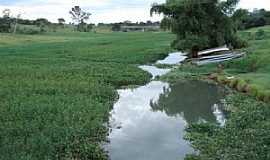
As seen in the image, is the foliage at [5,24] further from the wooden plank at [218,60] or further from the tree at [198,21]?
the wooden plank at [218,60]

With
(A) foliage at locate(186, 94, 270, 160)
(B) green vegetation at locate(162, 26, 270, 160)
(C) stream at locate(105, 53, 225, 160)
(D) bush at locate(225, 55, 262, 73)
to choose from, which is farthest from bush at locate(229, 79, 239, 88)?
(A) foliage at locate(186, 94, 270, 160)

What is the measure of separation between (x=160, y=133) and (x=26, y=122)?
4792 mm

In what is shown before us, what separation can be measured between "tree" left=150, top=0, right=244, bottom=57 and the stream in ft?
39.4

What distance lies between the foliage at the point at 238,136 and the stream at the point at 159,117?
573mm

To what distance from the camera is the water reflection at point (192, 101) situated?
21828 millimetres

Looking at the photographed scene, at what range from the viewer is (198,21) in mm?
43469

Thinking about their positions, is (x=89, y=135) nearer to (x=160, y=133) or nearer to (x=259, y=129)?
(x=160, y=133)

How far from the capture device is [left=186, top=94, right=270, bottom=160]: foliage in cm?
1374

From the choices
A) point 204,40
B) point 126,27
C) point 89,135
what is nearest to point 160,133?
point 89,135

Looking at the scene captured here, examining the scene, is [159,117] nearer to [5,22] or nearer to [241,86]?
[241,86]

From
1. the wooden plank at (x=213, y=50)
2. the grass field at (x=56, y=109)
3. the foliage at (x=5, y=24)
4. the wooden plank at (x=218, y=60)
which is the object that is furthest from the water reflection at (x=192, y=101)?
the foliage at (x=5, y=24)

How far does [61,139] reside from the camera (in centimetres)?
1488

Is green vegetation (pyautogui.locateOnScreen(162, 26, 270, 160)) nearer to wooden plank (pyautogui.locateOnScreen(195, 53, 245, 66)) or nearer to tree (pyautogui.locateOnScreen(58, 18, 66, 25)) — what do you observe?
wooden plank (pyautogui.locateOnScreen(195, 53, 245, 66))

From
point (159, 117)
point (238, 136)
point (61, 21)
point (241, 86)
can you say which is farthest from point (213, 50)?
point (61, 21)
